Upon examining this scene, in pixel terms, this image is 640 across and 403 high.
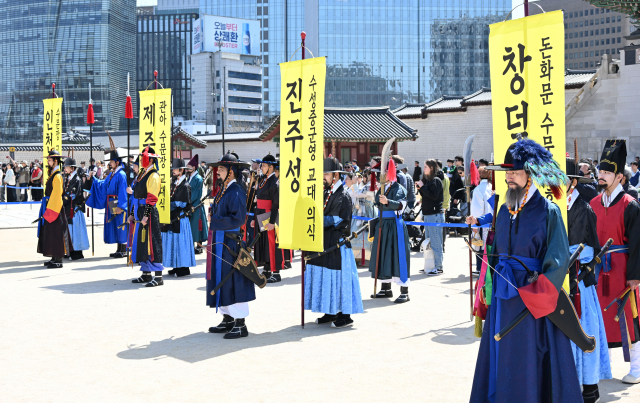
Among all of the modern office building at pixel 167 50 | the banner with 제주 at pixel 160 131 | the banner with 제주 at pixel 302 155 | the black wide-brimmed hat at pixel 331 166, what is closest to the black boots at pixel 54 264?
the banner with 제주 at pixel 160 131

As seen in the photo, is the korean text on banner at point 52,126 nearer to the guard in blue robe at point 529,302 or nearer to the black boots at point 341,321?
the black boots at point 341,321

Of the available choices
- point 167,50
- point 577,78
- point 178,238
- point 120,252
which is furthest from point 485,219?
point 167,50

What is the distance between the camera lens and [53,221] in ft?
31.3

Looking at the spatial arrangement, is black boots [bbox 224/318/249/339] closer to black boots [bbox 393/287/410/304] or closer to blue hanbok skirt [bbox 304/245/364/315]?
blue hanbok skirt [bbox 304/245/364/315]

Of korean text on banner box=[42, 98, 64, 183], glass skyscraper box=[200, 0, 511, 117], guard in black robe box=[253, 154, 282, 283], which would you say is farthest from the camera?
glass skyscraper box=[200, 0, 511, 117]

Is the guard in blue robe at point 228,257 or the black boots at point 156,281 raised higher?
the guard in blue robe at point 228,257

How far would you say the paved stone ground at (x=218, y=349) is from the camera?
14.0 feet

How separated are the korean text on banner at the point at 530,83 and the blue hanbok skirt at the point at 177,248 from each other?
19.0 ft

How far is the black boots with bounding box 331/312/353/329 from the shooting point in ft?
20.0

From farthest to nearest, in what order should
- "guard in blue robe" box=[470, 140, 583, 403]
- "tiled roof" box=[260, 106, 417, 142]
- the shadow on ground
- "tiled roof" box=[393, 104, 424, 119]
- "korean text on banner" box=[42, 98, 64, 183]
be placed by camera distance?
"tiled roof" box=[393, 104, 424, 119] → "tiled roof" box=[260, 106, 417, 142] → "korean text on banner" box=[42, 98, 64, 183] → the shadow on ground → "guard in blue robe" box=[470, 140, 583, 403]

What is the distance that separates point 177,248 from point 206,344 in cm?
368

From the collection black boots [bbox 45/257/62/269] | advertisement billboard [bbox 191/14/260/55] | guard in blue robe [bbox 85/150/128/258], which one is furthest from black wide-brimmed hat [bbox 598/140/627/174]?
advertisement billboard [bbox 191/14/260/55]

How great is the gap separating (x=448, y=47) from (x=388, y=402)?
83.0 m

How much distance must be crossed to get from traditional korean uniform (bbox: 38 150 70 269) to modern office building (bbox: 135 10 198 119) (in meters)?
109
